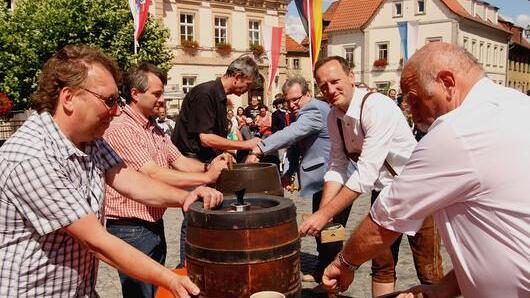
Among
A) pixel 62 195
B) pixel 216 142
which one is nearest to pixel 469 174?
pixel 62 195

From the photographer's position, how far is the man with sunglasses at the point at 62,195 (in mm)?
1953

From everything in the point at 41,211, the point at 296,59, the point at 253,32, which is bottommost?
the point at 41,211

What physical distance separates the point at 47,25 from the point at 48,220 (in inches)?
883

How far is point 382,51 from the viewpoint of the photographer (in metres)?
44.5

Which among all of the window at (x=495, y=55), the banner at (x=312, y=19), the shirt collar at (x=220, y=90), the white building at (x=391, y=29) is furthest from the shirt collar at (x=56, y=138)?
the window at (x=495, y=55)

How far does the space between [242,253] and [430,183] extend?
760 mm

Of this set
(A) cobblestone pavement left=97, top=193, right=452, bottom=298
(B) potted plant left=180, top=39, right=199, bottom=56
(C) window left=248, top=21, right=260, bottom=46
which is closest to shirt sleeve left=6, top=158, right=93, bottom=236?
(A) cobblestone pavement left=97, top=193, right=452, bottom=298

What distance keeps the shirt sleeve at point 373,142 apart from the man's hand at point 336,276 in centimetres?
98

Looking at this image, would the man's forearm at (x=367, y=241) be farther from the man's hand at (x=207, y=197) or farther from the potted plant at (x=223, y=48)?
the potted plant at (x=223, y=48)

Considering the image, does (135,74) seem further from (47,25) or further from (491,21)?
(491,21)

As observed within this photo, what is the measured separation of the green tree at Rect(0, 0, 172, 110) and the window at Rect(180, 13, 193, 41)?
780cm

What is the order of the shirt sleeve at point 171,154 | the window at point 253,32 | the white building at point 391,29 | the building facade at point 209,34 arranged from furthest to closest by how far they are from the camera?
the white building at point 391,29, the window at point 253,32, the building facade at point 209,34, the shirt sleeve at point 171,154

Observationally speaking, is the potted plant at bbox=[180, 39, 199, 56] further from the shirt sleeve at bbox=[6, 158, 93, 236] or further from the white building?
the shirt sleeve at bbox=[6, 158, 93, 236]

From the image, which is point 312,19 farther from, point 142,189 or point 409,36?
point 142,189
